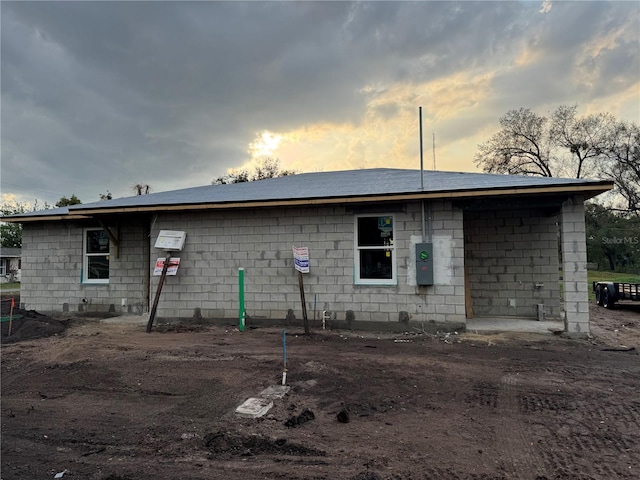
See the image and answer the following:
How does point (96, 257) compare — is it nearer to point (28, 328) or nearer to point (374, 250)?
point (28, 328)

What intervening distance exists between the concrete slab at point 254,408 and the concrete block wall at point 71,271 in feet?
26.3

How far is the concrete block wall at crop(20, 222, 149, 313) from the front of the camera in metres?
11.0

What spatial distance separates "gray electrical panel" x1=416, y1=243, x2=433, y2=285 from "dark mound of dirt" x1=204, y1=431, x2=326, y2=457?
545 centimetres

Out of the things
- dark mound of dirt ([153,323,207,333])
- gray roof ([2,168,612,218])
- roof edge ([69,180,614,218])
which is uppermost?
gray roof ([2,168,612,218])

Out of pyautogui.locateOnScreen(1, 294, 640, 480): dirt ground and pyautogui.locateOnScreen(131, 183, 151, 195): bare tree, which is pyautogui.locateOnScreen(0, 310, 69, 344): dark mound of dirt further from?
pyautogui.locateOnScreen(131, 183, 151, 195): bare tree

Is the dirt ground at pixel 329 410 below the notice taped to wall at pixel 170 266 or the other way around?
below

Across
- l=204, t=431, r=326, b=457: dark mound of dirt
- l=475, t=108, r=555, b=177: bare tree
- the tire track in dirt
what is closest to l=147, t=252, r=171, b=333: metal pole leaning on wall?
l=204, t=431, r=326, b=457: dark mound of dirt

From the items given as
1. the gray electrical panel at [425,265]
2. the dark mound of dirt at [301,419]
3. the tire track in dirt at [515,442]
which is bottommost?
the tire track in dirt at [515,442]

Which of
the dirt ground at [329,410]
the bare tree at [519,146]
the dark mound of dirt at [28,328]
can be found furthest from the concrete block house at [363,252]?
the bare tree at [519,146]

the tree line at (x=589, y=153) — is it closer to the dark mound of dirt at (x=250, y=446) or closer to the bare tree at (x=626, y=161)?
the bare tree at (x=626, y=161)

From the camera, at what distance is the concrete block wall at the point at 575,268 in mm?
7562

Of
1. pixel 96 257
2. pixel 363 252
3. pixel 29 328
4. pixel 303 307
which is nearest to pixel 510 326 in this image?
pixel 363 252

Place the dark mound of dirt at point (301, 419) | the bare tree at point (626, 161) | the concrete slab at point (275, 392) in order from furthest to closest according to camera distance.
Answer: the bare tree at point (626, 161) → the concrete slab at point (275, 392) → the dark mound of dirt at point (301, 419)

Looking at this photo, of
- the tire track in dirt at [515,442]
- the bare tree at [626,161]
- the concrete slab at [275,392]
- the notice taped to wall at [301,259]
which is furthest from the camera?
the bare tree at [626,161]
